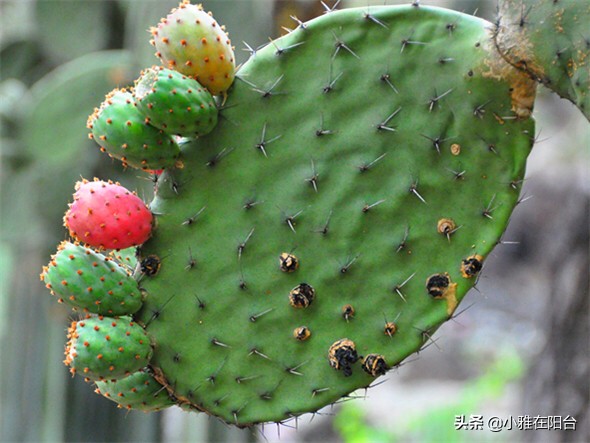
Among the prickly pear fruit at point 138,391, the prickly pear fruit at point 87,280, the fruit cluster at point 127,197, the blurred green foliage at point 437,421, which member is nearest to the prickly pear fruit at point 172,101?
the fruit cluster at point 127,197

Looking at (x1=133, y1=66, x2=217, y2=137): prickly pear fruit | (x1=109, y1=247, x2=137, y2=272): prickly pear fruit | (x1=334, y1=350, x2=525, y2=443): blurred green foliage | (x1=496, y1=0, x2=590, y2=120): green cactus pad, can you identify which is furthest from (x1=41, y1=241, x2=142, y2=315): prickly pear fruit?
(x1=334, y1=350, x2=525, y2=443): blurred green foliage

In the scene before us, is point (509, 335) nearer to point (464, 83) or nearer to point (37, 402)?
point (37, 402)

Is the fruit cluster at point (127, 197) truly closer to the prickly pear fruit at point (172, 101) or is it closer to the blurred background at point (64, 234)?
the prickly pear fruit at point (172, 101)

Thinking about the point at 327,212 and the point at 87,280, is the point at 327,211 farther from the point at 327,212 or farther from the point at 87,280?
the point at 87,280

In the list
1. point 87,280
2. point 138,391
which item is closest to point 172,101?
point 87,280

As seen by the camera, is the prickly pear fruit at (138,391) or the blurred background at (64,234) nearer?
the prickly pear fruit at (138,391)

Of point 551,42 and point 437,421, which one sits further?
point 437,421
